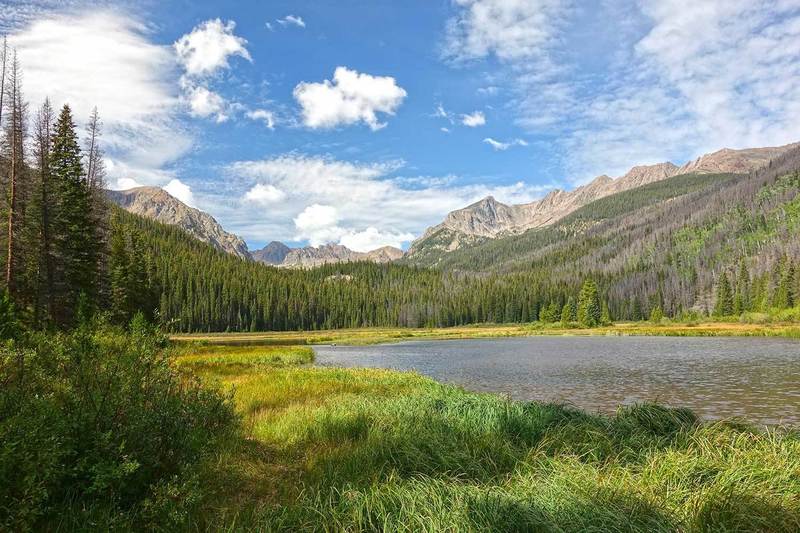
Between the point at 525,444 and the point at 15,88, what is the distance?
4422 centimetres

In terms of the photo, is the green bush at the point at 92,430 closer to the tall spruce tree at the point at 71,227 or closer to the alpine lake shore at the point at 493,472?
the alpine lake shore at the point at 493,472

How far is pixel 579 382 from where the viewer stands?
30.9 meters

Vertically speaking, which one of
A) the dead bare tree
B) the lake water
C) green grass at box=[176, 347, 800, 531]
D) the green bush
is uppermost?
the dead bare tree

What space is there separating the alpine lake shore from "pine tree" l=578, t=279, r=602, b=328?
12355 cm

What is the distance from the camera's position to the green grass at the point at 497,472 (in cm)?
656

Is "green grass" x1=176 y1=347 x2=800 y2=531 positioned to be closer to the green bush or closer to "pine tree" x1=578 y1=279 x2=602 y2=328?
the green bush

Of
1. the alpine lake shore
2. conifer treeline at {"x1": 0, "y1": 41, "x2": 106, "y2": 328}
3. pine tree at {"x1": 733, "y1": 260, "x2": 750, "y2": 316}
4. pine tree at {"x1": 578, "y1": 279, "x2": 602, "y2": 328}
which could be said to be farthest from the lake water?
pine tree at {"x1": 733, "y1": 260, "x2": 750, "y2": 316}

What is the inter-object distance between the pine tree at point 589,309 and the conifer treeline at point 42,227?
117659mm

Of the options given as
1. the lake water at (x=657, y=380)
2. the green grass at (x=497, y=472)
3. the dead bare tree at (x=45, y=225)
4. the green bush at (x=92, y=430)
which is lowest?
the lake water at (x=657, y=380)

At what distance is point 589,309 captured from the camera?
425ft

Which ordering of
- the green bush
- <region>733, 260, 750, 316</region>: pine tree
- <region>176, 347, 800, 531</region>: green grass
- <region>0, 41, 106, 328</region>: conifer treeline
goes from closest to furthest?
the green bush < <region>176, 347, 800, 531</region>: green grass < <region>0, 41, 106, 328</region>: conifer treeline < <region>733, 260, 750, 316</region>: pine tree

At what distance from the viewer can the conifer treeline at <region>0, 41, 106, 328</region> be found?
33656 mm

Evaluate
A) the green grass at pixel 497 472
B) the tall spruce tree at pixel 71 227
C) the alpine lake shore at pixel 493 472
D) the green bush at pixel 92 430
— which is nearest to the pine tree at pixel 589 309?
the tall spruce tree at pixel 71 227

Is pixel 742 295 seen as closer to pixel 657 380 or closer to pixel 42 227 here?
pixel 657 380
